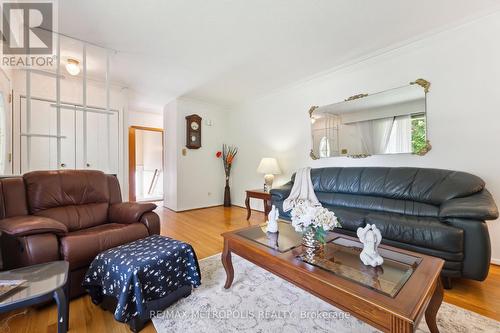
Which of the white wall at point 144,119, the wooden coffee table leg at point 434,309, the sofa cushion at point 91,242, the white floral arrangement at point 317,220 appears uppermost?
the white wall at point 144,119

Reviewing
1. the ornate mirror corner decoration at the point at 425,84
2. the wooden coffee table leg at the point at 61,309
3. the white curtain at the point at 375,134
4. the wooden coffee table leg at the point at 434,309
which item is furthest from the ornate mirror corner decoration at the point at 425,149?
the wooden coffee table leg at the point at 61,309

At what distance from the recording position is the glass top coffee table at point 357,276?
906mm

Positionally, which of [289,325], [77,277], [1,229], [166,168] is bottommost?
[289,325]

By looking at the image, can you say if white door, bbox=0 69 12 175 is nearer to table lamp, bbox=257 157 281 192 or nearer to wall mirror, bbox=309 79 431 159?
table lamp, bbox=257 157 281 192

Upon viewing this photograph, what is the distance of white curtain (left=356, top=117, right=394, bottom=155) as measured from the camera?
282 centimetres

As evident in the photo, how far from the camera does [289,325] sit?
1.36m

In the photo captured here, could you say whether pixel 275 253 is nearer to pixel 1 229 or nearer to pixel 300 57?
pixel 1 229

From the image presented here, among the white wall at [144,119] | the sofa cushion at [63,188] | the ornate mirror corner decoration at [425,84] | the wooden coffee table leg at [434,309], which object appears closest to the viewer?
the wooden coffee table leg at [434,309]

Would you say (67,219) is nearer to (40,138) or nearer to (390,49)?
(40,138)

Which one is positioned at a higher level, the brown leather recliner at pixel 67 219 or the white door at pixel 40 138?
the white door at pixel 40 138

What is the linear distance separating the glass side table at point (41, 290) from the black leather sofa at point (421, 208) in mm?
2355

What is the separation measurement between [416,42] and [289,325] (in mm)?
3285

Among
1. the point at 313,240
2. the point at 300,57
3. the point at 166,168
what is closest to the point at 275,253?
the point at 313,240

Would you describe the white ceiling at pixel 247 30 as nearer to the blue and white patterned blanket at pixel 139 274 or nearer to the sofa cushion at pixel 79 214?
the sofa cushion at pixel 79 214
